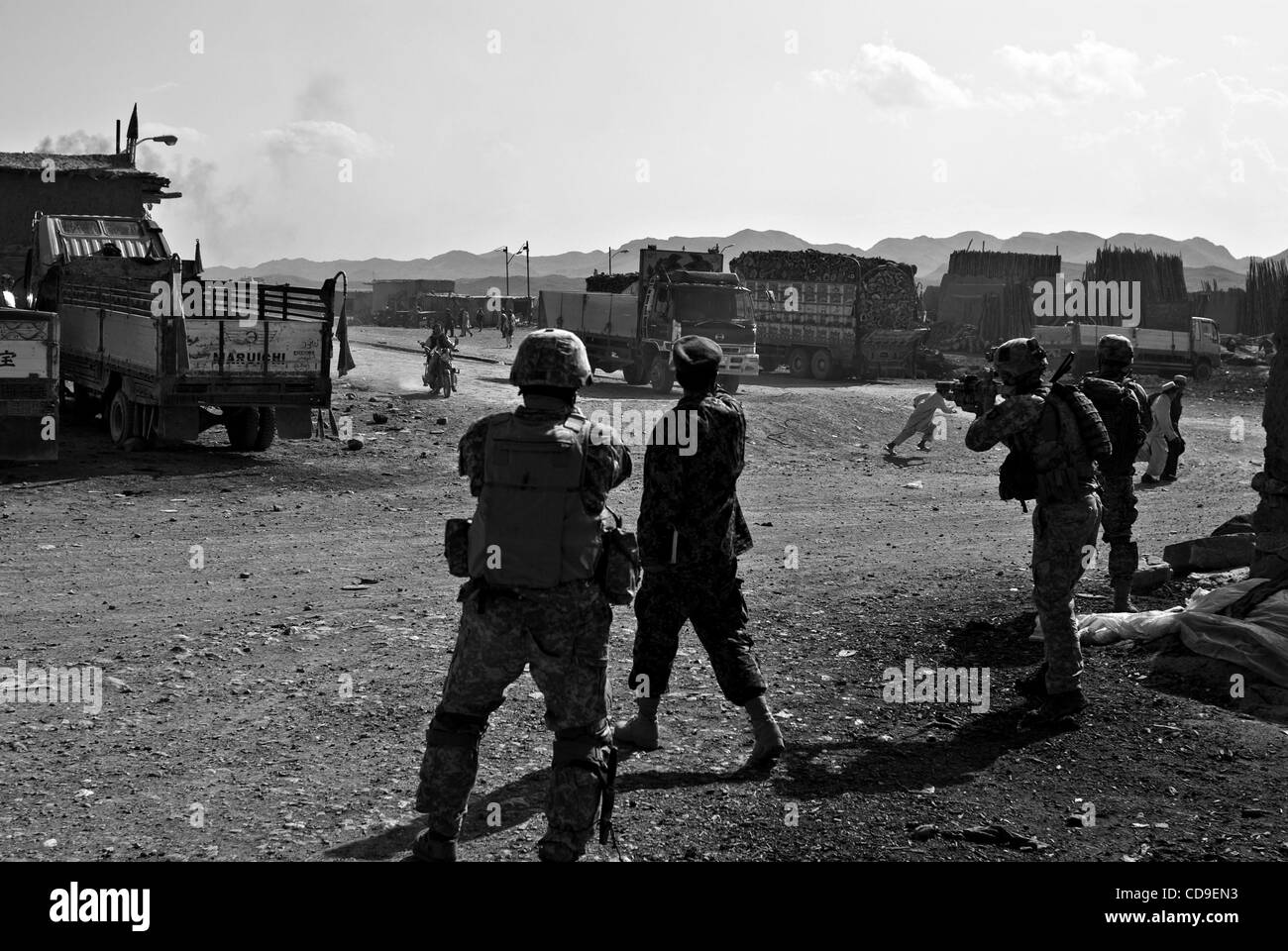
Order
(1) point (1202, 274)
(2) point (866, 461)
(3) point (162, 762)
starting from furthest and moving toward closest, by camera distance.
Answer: (1) point (1202, 274) < (2) point (866, 461) < (3) point (162, 762)

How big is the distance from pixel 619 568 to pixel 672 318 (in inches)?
873

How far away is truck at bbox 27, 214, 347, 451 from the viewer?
15203 millimetres

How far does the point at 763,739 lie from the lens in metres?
5.82

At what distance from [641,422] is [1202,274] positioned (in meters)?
138

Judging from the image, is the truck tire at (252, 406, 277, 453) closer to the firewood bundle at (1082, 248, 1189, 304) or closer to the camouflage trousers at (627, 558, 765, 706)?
the camouflage trousers at (627, 558, 765, 706)

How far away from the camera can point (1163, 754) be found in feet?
20.2

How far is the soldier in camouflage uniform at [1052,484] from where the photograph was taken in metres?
6.43

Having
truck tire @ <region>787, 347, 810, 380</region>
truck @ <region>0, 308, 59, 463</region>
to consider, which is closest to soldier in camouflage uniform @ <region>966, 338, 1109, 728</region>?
truck @ <region>0, 308, 59, 463</region>

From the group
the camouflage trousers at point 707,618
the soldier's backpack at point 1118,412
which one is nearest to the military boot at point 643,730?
the camouflage trousers at point 707,618

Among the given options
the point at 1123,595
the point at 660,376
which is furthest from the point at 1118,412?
the point at 660,376

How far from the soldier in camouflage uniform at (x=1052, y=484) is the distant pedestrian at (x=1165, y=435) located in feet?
34.5

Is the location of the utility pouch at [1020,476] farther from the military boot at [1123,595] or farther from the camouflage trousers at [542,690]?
the camouflage trousers at [542,690]
